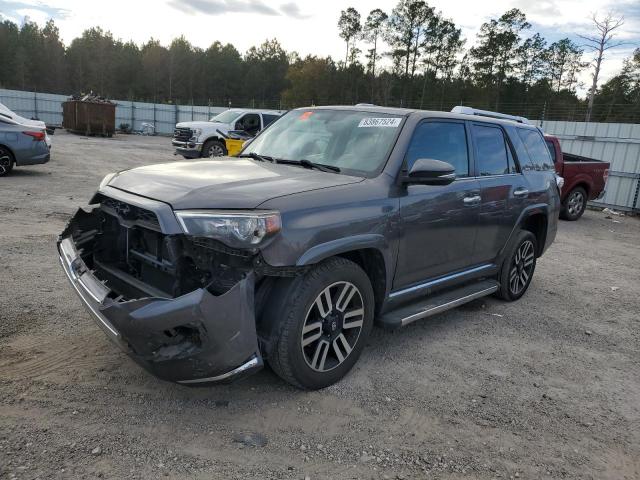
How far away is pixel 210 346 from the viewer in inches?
107

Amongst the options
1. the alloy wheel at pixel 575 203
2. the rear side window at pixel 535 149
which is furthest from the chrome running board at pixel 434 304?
the alloy wheel at pixel 575 203

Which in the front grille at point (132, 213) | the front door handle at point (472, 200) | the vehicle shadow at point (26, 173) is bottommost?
the vehicle shadow at point (26, 173)

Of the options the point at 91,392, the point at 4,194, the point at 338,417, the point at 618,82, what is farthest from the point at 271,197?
the point at 618,82

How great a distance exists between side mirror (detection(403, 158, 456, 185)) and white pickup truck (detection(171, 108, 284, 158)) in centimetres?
1334

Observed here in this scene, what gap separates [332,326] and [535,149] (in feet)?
12.4

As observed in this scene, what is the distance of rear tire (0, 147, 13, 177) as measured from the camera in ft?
37.3

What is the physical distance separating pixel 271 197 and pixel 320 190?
1.26 feet

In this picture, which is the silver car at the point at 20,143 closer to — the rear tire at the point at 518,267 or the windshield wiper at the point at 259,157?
the windshield wiper at the point at 259,157

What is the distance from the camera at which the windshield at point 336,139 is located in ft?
13.0

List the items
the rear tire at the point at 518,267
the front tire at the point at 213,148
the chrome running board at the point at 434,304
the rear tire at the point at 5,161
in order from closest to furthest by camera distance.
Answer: the chrome running board at the point at 434,304, the rear tire at the point at 518,267, the rear tire at the point at 5,161, the front tire at the point at 213,148

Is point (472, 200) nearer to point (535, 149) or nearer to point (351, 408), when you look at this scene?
point (535, 149)

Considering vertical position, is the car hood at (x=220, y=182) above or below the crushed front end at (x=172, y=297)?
above

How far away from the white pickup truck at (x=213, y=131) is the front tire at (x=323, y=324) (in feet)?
45.0

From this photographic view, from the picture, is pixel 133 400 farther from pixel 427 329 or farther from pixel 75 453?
pixel 427 329
